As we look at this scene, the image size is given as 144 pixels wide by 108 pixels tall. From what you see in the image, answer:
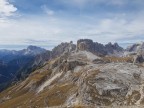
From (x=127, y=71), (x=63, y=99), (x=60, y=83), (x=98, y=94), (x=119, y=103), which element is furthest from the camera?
(x=60, y=83)

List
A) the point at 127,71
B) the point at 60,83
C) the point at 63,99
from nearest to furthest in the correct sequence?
1. the point at 63,99
2. the point at 127,71
3. the point at 60,83

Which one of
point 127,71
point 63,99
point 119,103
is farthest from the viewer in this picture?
point 127,71

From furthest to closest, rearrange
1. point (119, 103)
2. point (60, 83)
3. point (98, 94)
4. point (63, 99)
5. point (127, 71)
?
1. point (60, 83)
2. point (127, 71)
3. point (63, 99)
4. point (98, 94)
5. point (119, 103)

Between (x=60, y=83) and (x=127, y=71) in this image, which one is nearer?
(x=127, y=71)

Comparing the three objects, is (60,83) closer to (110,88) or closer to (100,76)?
(100,76)

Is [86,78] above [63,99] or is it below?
above

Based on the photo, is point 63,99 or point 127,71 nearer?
point 63,99

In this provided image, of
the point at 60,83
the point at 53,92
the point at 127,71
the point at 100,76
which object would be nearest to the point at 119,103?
the point at 100,76

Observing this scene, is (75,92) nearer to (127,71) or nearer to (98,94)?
(98,94)

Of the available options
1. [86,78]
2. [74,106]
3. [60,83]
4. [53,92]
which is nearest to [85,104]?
[74,106]
